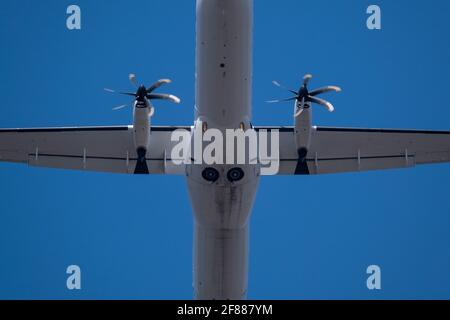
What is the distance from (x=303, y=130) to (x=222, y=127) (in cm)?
292

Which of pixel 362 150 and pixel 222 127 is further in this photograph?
pixel 362 150

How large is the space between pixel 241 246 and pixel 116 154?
17.3 feet

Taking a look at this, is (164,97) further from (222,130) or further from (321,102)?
(321,102)

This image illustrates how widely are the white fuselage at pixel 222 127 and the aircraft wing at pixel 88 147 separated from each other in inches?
104

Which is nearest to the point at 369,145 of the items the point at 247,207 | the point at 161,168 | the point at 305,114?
the point at 305,114

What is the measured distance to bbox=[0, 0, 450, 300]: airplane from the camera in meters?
20.8

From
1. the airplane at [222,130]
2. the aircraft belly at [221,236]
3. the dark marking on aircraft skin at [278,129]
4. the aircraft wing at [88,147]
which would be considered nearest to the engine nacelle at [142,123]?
the airplane at [222,130]

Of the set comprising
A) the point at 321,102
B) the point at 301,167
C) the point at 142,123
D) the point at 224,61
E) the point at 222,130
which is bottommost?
the point at 301,167

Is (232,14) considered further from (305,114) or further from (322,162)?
(322,162)

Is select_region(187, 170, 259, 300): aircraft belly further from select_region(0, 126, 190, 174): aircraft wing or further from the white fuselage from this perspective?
select_region(0, 126, 190, 174): aircraft wing

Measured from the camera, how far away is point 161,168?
24.6m

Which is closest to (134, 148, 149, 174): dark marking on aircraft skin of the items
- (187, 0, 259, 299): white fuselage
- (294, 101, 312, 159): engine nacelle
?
(187, 0, 259, 299): white fuselage

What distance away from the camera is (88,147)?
80.9ft

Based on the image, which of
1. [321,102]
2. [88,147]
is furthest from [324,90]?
[88,147]
